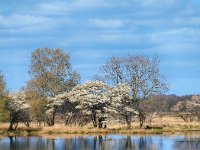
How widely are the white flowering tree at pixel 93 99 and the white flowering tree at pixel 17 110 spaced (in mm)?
8171

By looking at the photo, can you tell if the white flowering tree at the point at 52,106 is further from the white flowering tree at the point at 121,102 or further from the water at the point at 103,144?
the water at the point at 103,144

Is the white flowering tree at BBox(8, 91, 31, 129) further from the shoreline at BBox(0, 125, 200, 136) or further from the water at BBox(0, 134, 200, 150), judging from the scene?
the water at BBox(0, 134, 200, 150)

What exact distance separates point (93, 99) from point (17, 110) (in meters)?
13.3

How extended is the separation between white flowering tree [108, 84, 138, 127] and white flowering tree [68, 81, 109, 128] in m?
1.31

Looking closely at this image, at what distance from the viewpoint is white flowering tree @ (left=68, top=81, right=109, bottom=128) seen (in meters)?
86.9

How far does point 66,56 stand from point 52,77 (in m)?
5.36

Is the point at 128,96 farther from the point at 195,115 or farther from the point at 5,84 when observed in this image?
the point at 195,115

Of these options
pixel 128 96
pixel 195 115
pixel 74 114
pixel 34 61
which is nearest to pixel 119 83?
pixel 128 96

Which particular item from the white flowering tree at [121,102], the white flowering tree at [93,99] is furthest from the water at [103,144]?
the white flowering tree at [121,102]

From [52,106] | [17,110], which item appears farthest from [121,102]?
[17,110]

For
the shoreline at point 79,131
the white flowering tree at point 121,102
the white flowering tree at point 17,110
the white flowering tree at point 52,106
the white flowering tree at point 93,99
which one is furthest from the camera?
the white flowering tree at point 52,106

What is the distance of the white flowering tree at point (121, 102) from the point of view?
88.8m

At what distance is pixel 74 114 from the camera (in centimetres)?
9088

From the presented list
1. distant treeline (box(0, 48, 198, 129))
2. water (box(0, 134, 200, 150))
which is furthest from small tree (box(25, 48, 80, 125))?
water (box(0, 134, 200, 150))
